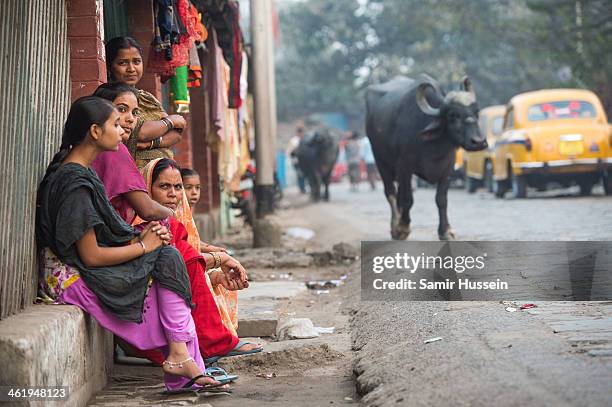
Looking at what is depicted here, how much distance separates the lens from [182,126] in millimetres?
6281

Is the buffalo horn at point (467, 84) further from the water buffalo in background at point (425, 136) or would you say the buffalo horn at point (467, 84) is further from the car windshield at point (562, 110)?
the car windshield at point (562, 110)

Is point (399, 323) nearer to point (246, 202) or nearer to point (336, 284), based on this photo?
point (336, 284)

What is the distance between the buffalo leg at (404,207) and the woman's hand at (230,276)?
591 cm

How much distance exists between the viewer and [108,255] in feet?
16.0

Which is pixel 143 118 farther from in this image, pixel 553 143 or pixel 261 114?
pixel 553 143

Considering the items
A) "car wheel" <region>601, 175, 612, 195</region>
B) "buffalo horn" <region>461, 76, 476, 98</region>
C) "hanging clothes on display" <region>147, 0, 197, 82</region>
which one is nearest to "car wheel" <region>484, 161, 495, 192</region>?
"car wheel" <region>601, 175, 612, 195</region>

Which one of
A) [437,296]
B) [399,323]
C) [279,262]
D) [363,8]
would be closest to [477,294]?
[437,296]

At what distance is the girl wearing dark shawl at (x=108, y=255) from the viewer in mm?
4840

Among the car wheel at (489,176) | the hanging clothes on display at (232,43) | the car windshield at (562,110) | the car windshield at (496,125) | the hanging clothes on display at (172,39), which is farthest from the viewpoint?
the car windshield at (496,125)

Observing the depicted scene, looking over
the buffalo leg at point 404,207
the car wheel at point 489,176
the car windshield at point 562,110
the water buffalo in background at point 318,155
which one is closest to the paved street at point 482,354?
the buffalo leg at point 404,207

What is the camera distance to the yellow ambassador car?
1736cm

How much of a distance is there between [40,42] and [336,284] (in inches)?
194

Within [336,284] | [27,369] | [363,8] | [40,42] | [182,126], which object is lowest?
[336,284]

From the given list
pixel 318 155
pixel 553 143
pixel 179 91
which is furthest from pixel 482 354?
pixel 318 155
